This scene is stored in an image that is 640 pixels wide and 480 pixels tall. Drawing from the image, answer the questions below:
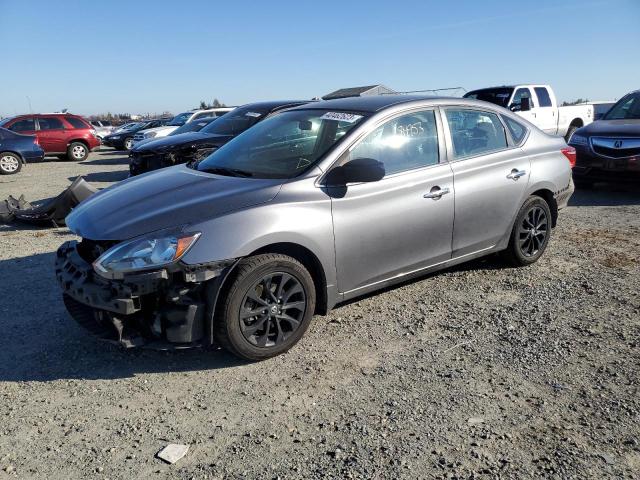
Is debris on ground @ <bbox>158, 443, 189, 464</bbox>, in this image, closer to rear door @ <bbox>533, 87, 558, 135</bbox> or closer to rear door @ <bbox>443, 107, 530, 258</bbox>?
rear door @ <bbox>443, 107, 530, 258</bbox>

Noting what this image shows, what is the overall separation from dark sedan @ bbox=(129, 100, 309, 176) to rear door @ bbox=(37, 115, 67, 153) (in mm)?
10506

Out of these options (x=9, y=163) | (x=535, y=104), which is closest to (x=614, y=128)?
(x=535, y=104)

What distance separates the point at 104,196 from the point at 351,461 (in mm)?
2673

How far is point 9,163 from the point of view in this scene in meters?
15.1

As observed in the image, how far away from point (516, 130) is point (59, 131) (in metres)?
17.7

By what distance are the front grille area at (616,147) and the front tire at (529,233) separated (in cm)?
415

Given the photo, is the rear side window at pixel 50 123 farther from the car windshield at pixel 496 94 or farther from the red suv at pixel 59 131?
the car windshield at pixel 496 94

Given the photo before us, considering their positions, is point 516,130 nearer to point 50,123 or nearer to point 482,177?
point 482,177

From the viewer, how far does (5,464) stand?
8.63 ft

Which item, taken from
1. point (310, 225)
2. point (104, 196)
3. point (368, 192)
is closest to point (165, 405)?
point (310, 225)

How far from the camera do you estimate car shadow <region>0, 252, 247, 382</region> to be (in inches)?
139

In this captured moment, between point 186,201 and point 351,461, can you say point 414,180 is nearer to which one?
point 186,201

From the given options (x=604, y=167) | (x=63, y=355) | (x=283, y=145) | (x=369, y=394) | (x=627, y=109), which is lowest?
(x=369, y=394)

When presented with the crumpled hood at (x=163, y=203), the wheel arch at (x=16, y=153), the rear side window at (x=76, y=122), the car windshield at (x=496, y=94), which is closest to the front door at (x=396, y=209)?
the crumpled hood at (x=163, y=203)
